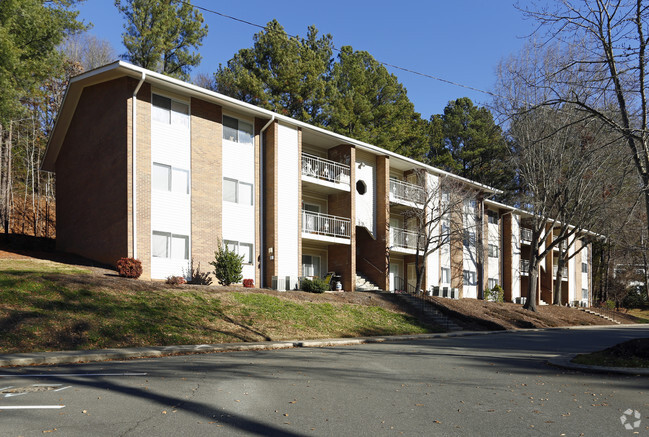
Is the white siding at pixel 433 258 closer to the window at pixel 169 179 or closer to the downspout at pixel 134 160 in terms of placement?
the window at pixel 169 179

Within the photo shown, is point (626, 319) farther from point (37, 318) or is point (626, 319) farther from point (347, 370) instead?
point (37, 318)

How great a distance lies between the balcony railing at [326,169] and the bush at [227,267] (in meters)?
7.92

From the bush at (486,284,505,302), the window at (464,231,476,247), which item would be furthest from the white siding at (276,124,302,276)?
the bush at (486,284,505,302)

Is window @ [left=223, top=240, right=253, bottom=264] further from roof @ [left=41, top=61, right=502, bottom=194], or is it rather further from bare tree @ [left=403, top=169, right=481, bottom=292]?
bare tree @ [left=403, top=169, right=481, bottom=292]

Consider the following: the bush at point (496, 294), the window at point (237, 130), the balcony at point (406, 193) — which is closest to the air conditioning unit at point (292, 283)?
the window at point (237, 130)

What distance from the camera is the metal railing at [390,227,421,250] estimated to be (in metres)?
34.1

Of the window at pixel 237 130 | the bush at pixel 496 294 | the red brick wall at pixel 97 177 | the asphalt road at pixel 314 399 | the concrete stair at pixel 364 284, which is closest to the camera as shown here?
Result: the asphalt road at pixel 314 399

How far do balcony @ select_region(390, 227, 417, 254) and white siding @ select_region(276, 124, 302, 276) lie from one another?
841 cm

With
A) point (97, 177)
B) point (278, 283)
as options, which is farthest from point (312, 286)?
point (97, 177)

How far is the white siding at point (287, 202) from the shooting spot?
2670cm

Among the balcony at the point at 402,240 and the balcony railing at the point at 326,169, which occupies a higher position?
the balcony railing at the point at 326,169

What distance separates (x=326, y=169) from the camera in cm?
3025

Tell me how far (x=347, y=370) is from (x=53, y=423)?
6157mm

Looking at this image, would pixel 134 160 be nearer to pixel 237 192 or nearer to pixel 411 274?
pixel 237 192
